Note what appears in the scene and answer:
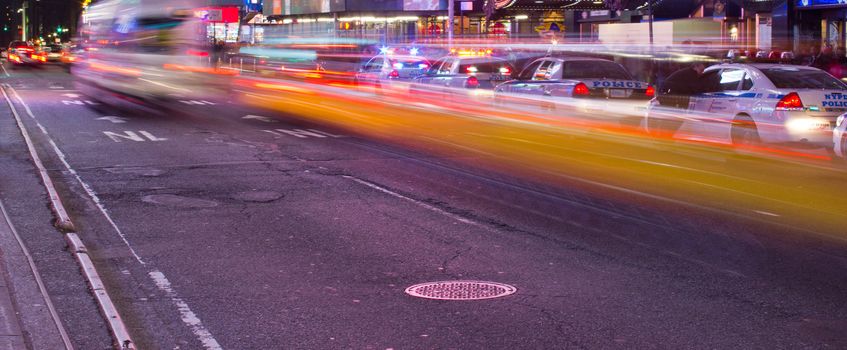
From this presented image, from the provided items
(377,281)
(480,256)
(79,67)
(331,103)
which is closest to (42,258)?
(377,281)

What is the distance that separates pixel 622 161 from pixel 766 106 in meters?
2.22

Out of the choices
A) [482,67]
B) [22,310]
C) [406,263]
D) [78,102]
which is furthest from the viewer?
[78,102]

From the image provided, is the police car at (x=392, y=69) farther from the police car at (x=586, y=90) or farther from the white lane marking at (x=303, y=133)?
the white lane marking at (x=303, y=133)

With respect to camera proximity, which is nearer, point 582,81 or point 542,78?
point 582,81

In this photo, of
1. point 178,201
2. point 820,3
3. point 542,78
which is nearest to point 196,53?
point 542,78

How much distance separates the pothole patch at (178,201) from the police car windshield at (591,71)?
1038cm

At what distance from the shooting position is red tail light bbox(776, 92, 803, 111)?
1515cm

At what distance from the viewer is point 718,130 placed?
16844 mm

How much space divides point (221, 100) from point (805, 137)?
20302 mm

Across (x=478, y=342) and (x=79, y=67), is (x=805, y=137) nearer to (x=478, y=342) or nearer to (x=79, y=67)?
(x=478, y=342)

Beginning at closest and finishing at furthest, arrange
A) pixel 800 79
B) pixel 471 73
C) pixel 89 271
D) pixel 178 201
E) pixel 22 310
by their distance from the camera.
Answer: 1. pixel 22 310
2. pixel 89 271
3. pixel 178 201
4. pixel 800 79
5. pixel 471 73

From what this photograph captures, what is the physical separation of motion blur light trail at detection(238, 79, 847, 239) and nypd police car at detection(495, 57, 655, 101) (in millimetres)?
596

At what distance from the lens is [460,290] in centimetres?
743

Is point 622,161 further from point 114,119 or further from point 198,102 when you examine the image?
point 198,102
